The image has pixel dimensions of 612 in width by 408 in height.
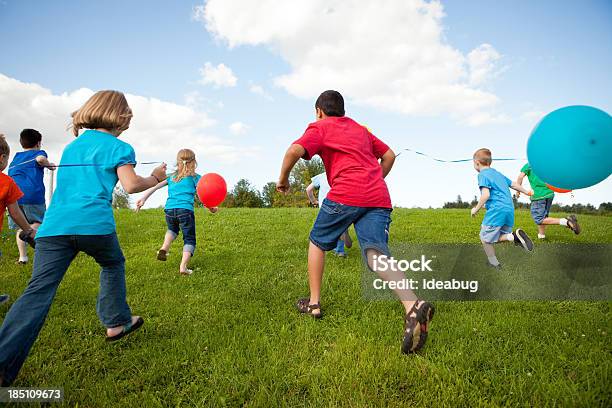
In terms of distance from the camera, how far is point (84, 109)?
331 cm

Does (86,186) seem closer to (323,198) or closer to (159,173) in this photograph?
(159,173)

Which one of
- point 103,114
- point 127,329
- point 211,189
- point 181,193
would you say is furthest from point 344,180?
point 181,193

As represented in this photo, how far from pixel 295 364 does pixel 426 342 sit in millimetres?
1159

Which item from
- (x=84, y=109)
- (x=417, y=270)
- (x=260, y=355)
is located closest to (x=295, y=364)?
(x=260, y=355)

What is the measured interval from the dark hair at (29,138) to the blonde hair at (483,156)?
6.92 metres

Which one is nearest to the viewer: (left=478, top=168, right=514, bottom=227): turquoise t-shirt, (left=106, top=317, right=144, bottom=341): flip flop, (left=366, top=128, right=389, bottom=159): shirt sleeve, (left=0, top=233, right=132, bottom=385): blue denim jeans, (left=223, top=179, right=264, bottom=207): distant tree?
(left=0, top=233, right=132, bottom=385): blue denim jeans

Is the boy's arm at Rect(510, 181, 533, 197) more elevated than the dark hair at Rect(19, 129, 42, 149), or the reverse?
the dark hair at Rect(19, 129, 42, 149)

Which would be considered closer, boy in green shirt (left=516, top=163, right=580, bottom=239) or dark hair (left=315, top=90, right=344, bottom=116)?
dark hair (left=315, top=90, right=344, bottom=116)

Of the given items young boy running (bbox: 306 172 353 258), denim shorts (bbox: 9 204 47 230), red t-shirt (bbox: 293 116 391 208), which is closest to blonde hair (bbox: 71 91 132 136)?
red t-shirt (bbox: 293 116 391 208)

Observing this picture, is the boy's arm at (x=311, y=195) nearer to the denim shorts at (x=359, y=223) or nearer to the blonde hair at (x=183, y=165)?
the blonde hair at (x=183, y=165)

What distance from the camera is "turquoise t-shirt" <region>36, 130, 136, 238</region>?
119 inches

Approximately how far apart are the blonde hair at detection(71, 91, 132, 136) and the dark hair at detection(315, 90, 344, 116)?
69.7 inches

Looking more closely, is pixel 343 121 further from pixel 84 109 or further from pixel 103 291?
pixel 103 291

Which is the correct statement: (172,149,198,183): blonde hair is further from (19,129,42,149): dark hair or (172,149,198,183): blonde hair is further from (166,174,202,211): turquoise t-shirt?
(19,129,42,149): dark hair
